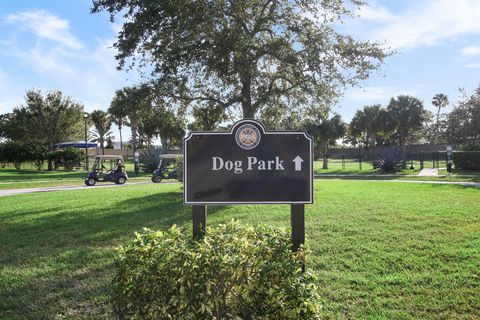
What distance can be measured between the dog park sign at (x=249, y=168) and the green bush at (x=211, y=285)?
47cm

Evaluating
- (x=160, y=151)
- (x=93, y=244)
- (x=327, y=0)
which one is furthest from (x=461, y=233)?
(x=160, y=151)

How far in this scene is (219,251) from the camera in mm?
2834

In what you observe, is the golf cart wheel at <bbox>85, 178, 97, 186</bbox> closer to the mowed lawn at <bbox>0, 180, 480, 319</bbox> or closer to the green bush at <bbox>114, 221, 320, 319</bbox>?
the mowed lawn at <bbox>0, 180, 480, 319</bbox>

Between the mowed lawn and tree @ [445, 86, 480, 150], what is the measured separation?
24.3 meters

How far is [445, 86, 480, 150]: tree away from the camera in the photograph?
1236 inches

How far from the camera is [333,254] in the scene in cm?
555

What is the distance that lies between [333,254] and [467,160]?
80.2ft

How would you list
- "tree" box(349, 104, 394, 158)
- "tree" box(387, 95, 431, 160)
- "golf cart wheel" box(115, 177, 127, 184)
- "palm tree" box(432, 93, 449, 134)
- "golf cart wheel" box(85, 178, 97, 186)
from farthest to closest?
"palm tree" box(432, 93, 449, 134) → "tree" box(349, 104, 394, 158) → "tree" box(387, 95, 431, 160) → "golf cart wheel" box(115, 177, 127, 184) → "golf cart wheel" box(85, 178, 97, 186)

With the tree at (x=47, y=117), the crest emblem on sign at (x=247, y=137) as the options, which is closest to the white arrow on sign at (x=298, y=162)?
the crest emblem on sign at (x=247, y=137)

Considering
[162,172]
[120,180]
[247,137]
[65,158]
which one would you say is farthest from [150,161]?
[247,137]

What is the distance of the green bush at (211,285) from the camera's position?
268 cm

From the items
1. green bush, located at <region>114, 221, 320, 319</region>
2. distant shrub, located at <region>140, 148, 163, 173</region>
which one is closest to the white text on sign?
green bush, located at <region>114, 221, 320, 319</region>

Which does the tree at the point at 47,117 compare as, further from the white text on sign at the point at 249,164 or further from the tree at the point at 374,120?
the white text on sign at the point at 249,164

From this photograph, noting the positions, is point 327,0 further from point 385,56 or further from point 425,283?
point 425,283
